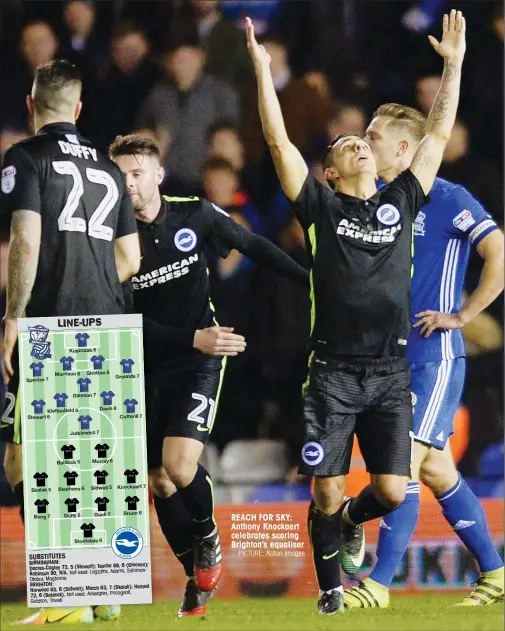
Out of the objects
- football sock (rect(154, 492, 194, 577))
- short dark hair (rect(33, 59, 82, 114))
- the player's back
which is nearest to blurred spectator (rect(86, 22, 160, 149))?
short dark hair (rect(33, 59, 82, 114))

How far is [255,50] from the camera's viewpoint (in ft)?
15.5

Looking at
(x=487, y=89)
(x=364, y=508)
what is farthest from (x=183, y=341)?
(x=487, y=89)

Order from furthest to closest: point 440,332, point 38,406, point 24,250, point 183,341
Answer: point 440,332 → point 183,341 → point 38,406 → point 24,250

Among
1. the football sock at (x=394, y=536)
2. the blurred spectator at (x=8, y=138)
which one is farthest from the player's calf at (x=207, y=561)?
the blurred spectator at (x=8, y=138)

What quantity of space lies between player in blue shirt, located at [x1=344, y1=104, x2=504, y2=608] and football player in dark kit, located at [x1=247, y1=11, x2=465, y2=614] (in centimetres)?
10

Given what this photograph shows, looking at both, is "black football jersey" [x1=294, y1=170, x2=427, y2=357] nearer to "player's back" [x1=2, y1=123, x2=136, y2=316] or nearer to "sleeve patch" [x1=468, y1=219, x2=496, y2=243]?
"sleeve patch" [x1=468, y1=219, x2=496, y2=243]

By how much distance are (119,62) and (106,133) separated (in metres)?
0.33

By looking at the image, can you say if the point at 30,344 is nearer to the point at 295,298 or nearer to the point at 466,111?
the point at 295,298

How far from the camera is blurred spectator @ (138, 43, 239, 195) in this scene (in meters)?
4.92

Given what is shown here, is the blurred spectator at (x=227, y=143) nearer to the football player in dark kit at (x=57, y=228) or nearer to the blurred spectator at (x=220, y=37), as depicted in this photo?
the blurred spectator at (x=220, y=37)

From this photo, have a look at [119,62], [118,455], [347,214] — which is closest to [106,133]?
[119,62]

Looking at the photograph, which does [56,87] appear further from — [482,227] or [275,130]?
[482,227]

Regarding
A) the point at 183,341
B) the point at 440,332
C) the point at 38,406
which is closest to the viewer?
the point at 38,406

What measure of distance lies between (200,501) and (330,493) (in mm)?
582
